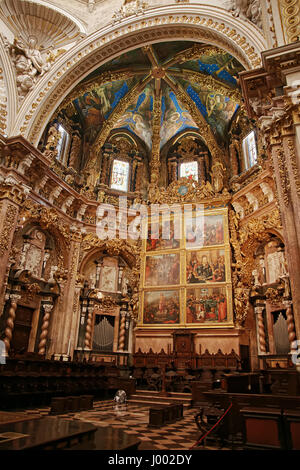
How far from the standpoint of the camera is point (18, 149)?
1339 centimetres

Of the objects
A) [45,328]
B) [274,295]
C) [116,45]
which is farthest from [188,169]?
[45,328]

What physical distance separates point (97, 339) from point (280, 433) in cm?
1418

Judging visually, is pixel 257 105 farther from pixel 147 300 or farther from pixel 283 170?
pixel 147 300

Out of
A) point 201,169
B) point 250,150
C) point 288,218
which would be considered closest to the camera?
point 288,218

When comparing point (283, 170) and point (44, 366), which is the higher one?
point (283, 170)

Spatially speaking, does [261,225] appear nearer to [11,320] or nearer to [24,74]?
[11,320]

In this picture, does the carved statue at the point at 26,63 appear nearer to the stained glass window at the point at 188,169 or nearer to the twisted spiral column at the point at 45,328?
the stained glass window at the point at 188,169

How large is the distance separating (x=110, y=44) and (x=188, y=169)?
8.72m

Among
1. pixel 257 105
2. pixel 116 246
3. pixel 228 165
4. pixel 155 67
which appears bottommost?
pixel 116 246

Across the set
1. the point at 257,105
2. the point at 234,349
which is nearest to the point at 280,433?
the point at 257,105

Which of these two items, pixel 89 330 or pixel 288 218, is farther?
pixel 89 330

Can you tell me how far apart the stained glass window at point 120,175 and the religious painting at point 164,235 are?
365 centimetres

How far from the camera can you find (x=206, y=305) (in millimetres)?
16188

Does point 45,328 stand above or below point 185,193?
below
